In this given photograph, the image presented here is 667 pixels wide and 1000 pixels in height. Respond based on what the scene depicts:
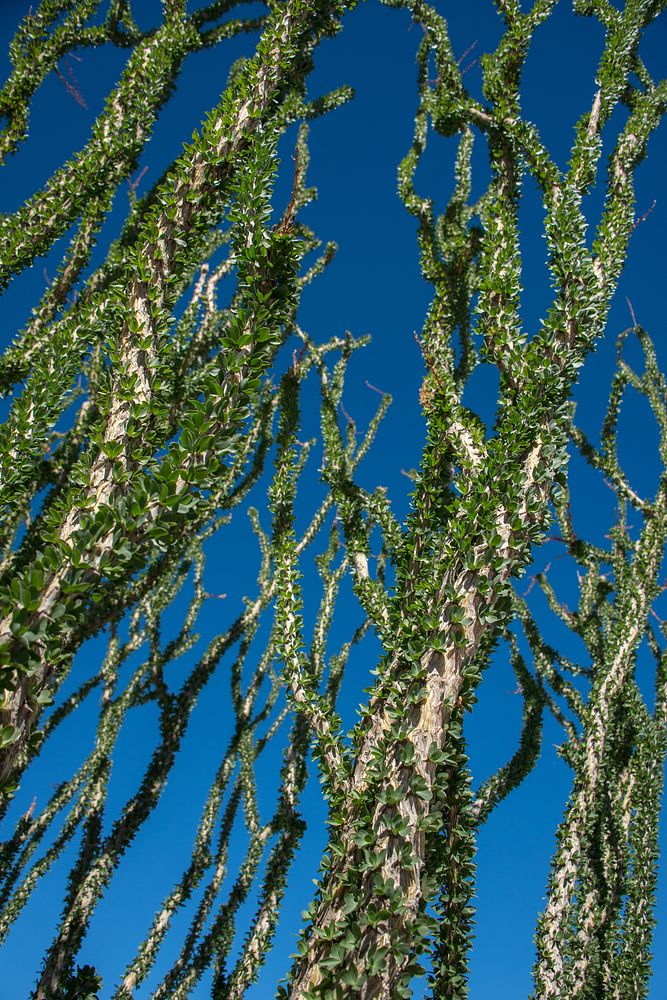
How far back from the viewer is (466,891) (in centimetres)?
412

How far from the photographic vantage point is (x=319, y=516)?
11.5 m

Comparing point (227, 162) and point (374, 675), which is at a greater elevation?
point (227, 162)

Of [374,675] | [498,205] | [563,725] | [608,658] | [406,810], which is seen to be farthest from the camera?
[563,725]

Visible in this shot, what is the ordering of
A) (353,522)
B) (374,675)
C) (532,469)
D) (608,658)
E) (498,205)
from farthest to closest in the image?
(608,658) → (353,522) → (498,205) → (374,675) → (532,469)

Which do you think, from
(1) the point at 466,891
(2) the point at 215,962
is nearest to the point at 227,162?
(1) the point at 466,891

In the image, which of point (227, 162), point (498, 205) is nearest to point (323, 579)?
point (498, 205)

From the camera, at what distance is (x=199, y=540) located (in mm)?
10547

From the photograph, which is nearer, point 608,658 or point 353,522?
point 353,522

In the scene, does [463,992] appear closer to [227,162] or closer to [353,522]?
[353,522]

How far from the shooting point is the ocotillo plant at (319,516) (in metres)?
3.41

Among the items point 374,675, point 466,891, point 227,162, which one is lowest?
point 466,891

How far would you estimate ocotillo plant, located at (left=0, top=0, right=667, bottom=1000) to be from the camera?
3.41 metres

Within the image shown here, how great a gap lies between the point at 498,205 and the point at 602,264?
145cm

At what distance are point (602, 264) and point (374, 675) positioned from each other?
4.46 meters
